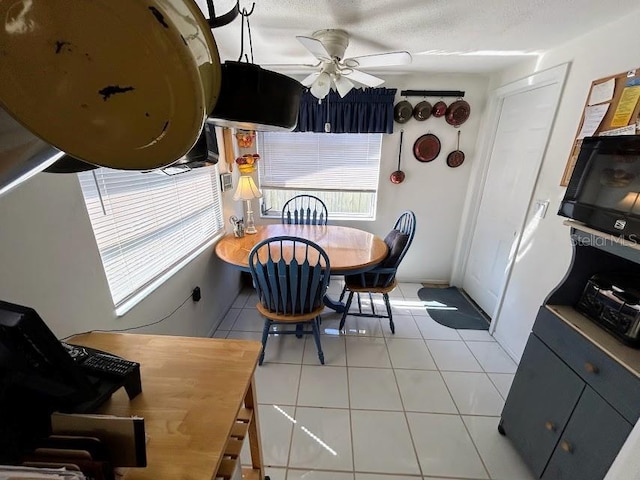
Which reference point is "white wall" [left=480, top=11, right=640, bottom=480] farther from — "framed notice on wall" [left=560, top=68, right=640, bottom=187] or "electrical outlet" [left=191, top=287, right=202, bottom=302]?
"electrical outlet" [left=191, top=287, right=202, bottom=302]

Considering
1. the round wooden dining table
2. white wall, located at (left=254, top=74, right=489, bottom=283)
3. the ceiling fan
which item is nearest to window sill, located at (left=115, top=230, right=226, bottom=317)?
the round wooden dining table

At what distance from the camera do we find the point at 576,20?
146cm

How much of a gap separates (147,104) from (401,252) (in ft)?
6.72

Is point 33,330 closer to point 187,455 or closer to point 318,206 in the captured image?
point 187,455

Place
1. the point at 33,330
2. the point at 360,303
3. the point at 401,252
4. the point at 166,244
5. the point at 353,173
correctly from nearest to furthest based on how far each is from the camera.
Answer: the point at 33,330, the point at 166,244, the point at 401,252, the point at 360,303, the point at 353,173

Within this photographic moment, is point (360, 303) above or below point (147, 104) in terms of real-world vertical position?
below

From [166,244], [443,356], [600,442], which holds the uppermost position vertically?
[166,244]

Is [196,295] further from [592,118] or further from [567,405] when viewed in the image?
[592,118]

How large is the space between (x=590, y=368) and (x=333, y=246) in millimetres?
1658

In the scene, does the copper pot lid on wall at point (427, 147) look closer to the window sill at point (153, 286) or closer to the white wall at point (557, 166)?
the white wall at point (557, 166)

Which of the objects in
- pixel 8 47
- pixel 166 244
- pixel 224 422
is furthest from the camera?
pixel 166 244

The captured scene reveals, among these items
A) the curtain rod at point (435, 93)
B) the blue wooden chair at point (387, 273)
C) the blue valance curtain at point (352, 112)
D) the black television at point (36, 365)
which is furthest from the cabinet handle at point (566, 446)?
the curtain rod at point (435, 93)

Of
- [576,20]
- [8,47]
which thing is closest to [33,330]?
[8,47]

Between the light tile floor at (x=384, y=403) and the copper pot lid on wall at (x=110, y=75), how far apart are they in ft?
5.42
